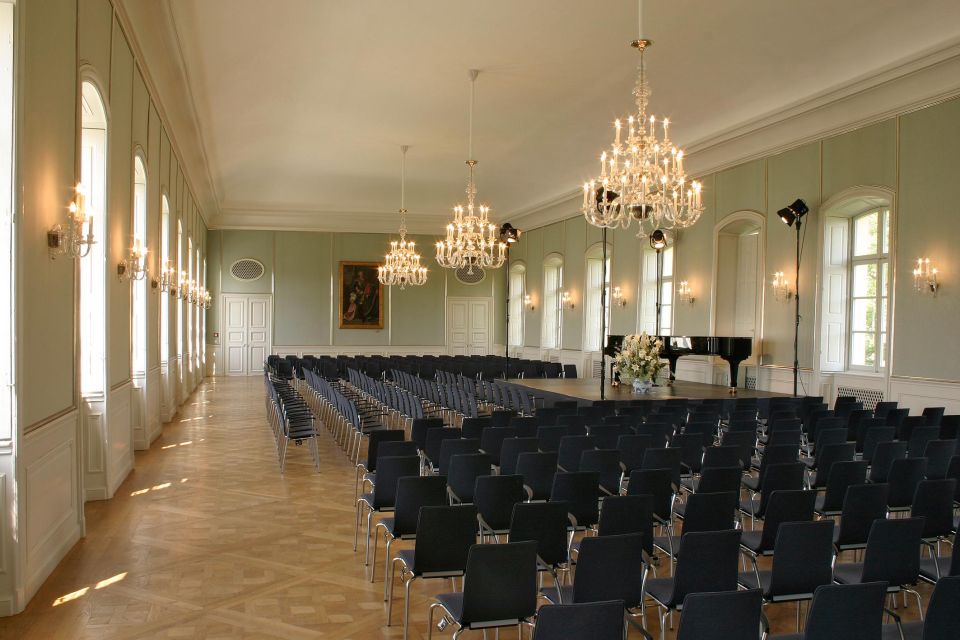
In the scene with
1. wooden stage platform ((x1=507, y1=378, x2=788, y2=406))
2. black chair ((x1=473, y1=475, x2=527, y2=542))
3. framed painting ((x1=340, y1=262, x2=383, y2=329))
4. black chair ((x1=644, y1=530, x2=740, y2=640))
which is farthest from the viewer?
framed painting ((x1=340, y1=262, x2=383, y2=329))

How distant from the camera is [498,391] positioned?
13156 millimetres

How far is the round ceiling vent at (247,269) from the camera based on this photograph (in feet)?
81.1

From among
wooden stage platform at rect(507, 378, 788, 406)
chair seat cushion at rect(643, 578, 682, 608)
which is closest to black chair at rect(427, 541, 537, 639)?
chair seat cushion at rect(643, 578, 682, 608)

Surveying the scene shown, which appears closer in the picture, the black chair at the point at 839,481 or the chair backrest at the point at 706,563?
the chair backrest at the point at 706,563

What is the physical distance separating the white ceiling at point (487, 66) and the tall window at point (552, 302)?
5.67 m

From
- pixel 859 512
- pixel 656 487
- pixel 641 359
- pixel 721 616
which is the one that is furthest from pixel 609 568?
pixel 641 359

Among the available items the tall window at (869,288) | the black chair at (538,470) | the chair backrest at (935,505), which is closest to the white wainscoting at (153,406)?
the black chair at (538,470)

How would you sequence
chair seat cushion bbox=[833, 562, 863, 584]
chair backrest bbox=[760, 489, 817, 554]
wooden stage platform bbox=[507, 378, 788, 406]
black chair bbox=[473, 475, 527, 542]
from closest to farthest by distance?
chair seat cushion bbox=[833, 562, 863, 584]
chair backrest bbox=[760, 489, 817, 554]
black chair bbox=[473, 475, 527, 542]
wooden stage platform bbox=[507, 378, 788, 406]

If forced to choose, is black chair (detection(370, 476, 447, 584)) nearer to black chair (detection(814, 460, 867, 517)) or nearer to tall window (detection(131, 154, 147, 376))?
black chair (detection(814, 460, 867, 517))

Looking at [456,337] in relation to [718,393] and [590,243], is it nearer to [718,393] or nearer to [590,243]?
[590,243]

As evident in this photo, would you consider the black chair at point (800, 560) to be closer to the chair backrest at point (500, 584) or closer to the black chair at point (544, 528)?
the black chair at point (544, 528)

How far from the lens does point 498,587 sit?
3.34 meters

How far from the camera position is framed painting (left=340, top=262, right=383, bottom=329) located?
25.6 m

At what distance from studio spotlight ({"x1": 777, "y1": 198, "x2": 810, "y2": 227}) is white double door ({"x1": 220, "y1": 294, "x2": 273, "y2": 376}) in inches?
687
